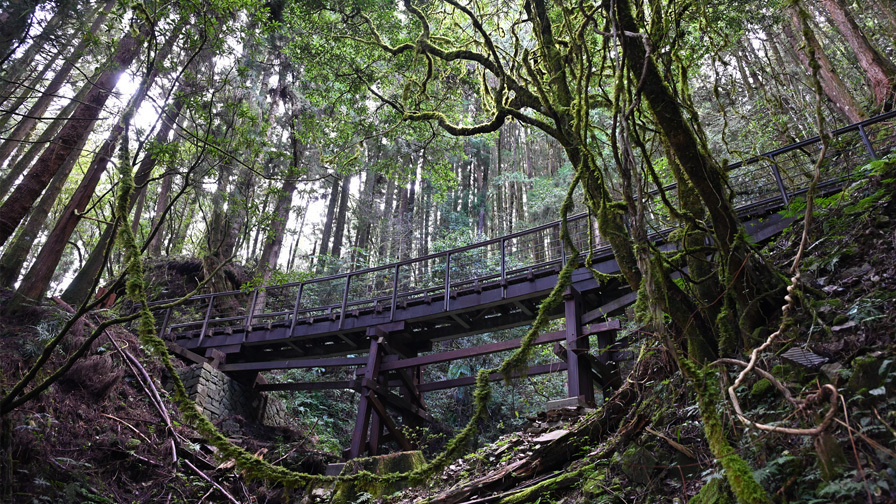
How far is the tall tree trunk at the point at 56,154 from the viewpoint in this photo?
6.38 m

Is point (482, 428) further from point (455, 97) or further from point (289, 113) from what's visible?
point (289, 113)

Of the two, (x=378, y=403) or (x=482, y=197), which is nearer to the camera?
(x=378, y=403)

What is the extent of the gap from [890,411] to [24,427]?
7535mm

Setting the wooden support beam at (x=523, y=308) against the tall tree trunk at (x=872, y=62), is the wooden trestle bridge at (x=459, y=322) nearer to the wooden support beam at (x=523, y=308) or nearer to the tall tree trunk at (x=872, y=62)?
the wooden support beam at (x=523, y=308)

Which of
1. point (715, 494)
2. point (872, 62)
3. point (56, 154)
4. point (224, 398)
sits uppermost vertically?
point (872, 62)

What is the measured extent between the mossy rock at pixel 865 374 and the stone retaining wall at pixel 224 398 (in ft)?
34.5

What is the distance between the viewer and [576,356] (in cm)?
748

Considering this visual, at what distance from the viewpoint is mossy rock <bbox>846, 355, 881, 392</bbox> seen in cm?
249

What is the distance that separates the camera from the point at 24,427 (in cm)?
548

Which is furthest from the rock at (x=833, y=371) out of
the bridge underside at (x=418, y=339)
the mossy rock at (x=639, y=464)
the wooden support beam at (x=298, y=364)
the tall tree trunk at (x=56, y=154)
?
the wooden support beam at (x=298, y=364)

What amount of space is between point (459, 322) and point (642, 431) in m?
6.00

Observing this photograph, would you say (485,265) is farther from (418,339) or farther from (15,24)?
(15,24)

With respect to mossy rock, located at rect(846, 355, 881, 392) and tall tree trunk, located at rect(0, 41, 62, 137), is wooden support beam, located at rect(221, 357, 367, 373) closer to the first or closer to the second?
tall tree trunk, located at rect(0, 41, 62, 137)

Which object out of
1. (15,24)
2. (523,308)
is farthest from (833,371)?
(15,24)
